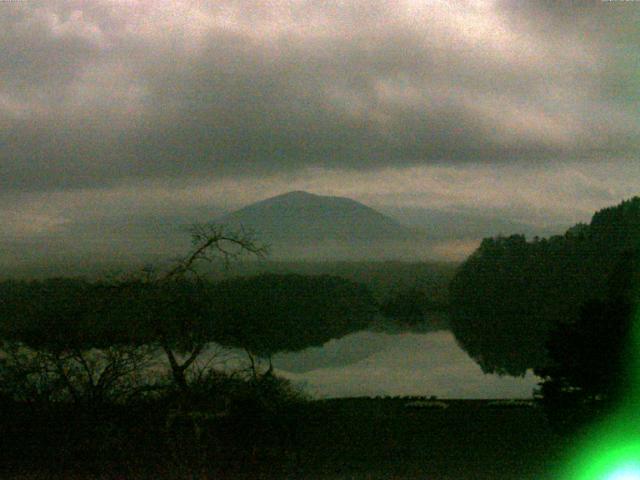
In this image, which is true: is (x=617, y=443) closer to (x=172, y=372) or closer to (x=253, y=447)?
(x=253, y=447)

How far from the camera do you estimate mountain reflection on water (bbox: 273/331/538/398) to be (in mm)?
16828

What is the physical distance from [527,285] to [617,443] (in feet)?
70.3

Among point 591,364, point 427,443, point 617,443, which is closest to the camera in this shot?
point 617,443

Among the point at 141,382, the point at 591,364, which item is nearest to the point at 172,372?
the point at 141,382

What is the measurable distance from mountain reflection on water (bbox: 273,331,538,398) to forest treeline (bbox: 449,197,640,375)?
3.97 feet

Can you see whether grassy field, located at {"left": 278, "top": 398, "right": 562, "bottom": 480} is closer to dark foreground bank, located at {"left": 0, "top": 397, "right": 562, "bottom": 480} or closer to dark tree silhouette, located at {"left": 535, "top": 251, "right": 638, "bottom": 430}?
dark foreground bank, located at {"left": 0, "top": 397, "right": 562, "bottom": 480}

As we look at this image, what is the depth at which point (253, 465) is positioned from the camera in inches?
322

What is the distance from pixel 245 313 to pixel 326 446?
2069 mm

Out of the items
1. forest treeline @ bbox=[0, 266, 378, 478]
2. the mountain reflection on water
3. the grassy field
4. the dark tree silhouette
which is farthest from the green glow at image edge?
the mountain reflection on water

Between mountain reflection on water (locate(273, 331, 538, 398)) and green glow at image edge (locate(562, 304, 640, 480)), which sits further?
mountain reflection on water (locate(273, 331, 538, 398))

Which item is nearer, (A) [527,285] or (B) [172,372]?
(B) [172,372]

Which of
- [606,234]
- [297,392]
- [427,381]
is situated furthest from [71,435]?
[606,234]

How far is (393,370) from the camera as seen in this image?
2080 centimetres

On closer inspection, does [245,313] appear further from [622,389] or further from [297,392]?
[622,389]
